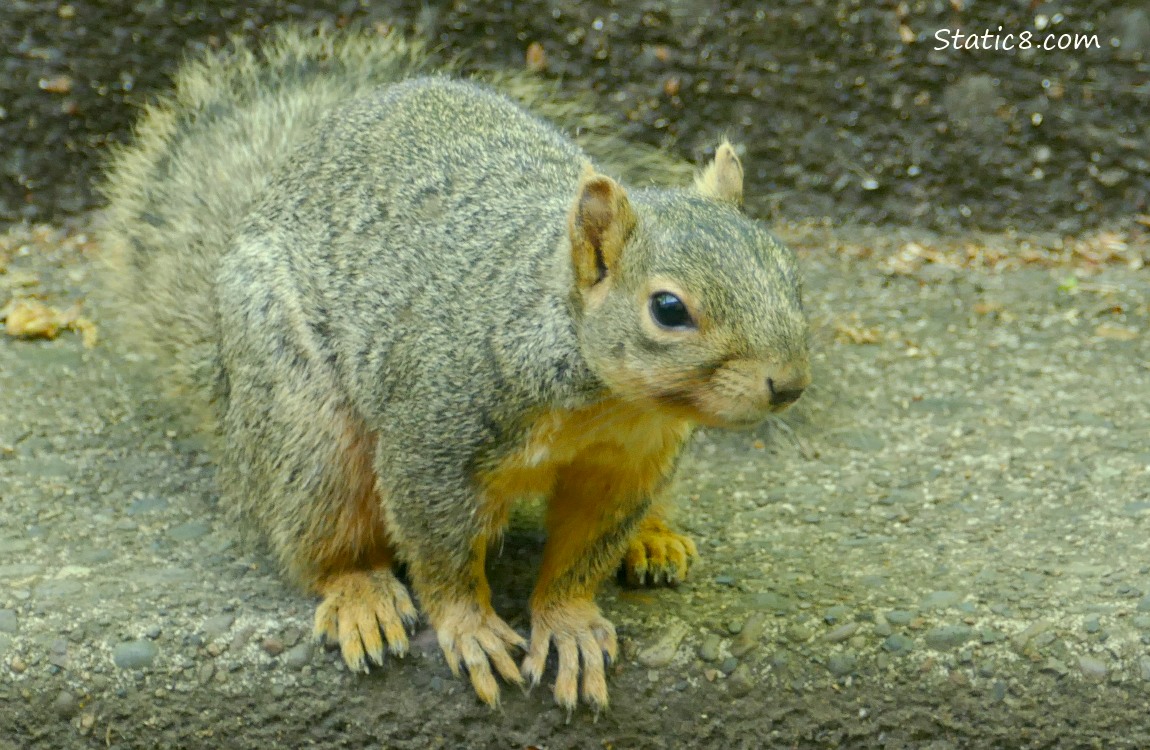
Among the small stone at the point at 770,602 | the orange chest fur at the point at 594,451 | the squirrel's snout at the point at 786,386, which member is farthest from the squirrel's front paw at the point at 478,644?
the squirrel's snout at the point at 786,386

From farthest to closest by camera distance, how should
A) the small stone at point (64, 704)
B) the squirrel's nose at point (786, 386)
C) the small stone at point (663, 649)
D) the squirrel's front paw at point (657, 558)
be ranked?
the squirrel's front paw at point (657, 558) → the small stone at point (663, 649) → the small stone at point (64, 704) → the squirrel's nose at point (786, 386)

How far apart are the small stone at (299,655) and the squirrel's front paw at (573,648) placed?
37 cm

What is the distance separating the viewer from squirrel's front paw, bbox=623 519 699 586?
103 inches

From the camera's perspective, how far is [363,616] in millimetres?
2406

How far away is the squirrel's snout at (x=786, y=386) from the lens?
1.92 meters

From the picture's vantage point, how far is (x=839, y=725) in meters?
2.34

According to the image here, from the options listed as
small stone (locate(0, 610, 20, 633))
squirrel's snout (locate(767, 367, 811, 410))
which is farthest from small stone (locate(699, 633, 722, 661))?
small stone (locate(0, 610, 20, 633))

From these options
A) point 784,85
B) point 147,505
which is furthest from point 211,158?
point 784,85

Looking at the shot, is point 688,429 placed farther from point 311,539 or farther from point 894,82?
point 894,82

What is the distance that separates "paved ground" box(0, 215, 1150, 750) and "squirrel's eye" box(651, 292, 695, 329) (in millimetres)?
656

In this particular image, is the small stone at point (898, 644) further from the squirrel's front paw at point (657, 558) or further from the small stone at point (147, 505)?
the small stone at point (147, 505)

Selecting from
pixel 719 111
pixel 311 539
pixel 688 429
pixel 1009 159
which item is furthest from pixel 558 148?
pixel 1009 159

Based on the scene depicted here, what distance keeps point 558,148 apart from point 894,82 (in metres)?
1.40

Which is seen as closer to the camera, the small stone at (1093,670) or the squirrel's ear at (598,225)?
the squirrel's ear at (598,225)
